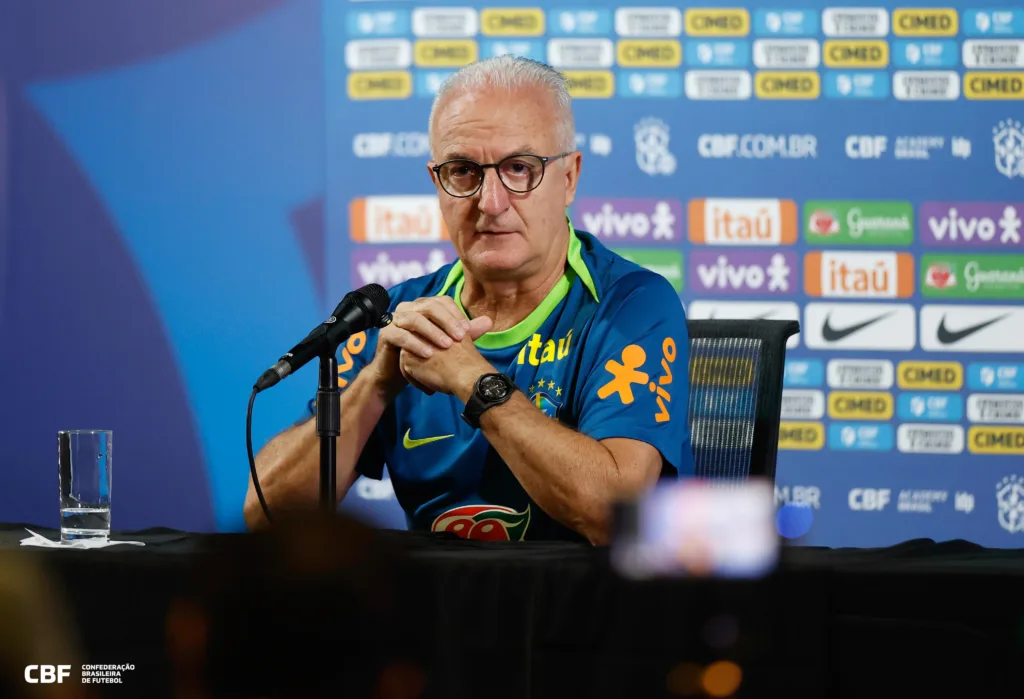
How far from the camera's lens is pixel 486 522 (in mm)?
1745

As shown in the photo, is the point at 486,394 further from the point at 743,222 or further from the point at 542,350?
the point at 743,222

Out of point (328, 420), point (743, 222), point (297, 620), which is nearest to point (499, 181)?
point (328, 420)

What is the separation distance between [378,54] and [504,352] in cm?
199

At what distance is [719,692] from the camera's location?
0.96 meters

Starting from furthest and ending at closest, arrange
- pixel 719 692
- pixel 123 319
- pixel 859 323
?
pixel 123 319 < pixel 859 323 < pixel 719 692

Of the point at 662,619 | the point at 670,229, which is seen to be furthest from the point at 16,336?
the point at 662,619

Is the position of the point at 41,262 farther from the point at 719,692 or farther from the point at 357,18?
the point at 719,692

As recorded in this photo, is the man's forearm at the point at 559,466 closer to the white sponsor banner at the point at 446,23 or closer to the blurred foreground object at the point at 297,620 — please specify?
the blurred foreground object at the point at 297,620

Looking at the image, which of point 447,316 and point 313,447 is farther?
point 313,447

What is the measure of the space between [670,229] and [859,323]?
665 millimetres

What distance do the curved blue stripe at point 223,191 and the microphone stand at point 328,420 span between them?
7.44 feet

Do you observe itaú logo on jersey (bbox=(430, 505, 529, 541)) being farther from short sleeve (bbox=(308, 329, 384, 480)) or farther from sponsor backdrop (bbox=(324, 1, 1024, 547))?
sponsor backdrop (bbox=(324, 1, 1024, 547))

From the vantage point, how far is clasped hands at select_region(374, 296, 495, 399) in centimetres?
162

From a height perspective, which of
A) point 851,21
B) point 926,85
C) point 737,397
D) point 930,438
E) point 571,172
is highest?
point 851,21
